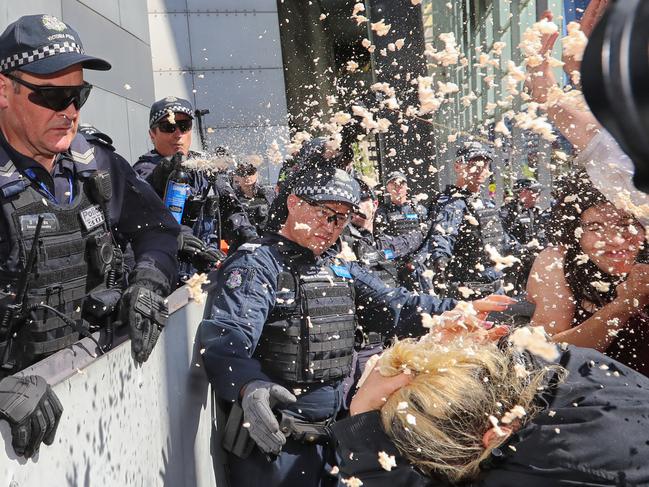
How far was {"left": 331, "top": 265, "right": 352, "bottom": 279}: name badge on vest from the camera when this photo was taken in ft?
11.5

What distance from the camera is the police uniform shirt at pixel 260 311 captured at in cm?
305

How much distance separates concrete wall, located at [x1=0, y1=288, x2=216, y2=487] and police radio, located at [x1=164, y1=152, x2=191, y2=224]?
1.89m

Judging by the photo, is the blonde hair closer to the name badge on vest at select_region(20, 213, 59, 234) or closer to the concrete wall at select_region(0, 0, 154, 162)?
the name badge on vest at select_region(20, 213, 59, 234)

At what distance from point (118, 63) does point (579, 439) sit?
7.66 metres

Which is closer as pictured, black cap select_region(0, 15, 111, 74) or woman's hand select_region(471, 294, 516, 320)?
black cap select_region(0, 15, 111, 74)

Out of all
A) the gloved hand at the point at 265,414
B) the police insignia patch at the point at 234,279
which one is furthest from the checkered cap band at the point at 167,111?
the gloved hand at the point at 265,414

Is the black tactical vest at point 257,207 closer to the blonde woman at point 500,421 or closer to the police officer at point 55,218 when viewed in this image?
the police officer at point 55,218

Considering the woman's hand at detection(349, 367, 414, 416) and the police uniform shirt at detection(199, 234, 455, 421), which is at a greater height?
the woman's hand at detection(349, 367, 414, 416)

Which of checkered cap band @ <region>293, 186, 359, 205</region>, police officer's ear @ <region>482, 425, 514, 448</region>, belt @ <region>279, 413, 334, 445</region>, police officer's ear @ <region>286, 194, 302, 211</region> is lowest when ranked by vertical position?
belt @ <region>279, 413, 334, 445</region>

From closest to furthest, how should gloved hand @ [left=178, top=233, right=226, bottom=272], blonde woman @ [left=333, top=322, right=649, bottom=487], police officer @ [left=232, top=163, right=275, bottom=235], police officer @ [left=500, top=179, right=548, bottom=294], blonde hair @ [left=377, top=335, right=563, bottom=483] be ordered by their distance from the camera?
blonde woman @ [left=333, top=322, right=649, bottom=487] → blonde hair @ [left=377, top=335, right=563, bottom=483] → gloved hand @ [left=178, top=233, right=226, bottom=272] → police officer @ [left=232, top=163, right=275, bottom=235] → police officer @ [left=500, top=179, right=548, bottom=294]

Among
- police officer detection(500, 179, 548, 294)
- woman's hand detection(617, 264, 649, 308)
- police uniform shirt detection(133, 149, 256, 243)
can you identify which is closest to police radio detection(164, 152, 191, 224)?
police uniform shirt detection(133, 149, 256, 243)

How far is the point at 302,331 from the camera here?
3309 millimetres

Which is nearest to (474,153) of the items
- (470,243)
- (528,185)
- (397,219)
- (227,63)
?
(470,243)

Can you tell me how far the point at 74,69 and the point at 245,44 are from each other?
9.77 m
